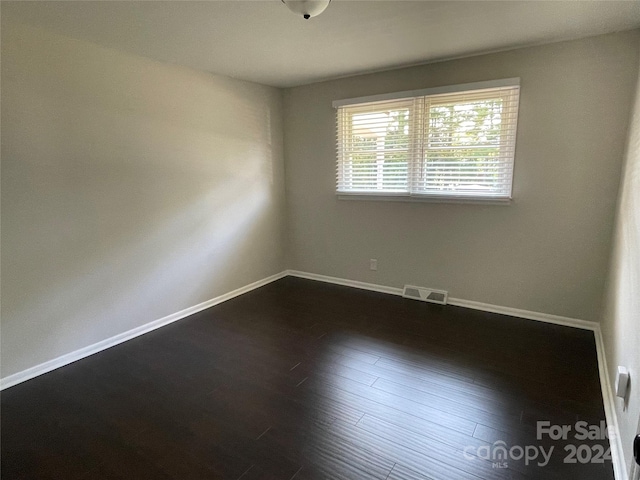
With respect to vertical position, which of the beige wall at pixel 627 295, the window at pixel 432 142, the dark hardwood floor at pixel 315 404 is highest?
the window at pixel 432 142

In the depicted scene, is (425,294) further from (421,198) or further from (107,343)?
(107,343)

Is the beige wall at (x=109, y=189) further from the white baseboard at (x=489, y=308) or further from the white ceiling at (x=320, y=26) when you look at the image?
the white baseboard at (x=489, y=308)

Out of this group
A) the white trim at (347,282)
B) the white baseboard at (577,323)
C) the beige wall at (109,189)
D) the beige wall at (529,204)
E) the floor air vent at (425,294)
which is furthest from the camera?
the white trim at (347,282)

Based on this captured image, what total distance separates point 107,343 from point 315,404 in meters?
1.88

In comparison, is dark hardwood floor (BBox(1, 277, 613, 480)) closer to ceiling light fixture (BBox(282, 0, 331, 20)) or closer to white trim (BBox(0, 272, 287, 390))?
white trim (BBox(0, 272, 287, 390))

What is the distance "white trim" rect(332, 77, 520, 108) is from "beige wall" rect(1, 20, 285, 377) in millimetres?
1067

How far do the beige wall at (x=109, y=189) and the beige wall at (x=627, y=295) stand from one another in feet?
10.9

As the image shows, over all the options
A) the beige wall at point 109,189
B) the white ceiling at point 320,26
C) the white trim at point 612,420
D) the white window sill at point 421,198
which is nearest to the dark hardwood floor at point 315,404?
the white trim at point 612,420

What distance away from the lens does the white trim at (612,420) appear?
5.20ft

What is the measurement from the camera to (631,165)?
230 centimetres

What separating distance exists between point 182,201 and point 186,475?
2367mm

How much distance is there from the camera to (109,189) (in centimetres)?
280

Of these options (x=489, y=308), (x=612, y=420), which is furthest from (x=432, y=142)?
(x=612, y=420)

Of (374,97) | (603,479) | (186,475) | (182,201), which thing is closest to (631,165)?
(603,479)
